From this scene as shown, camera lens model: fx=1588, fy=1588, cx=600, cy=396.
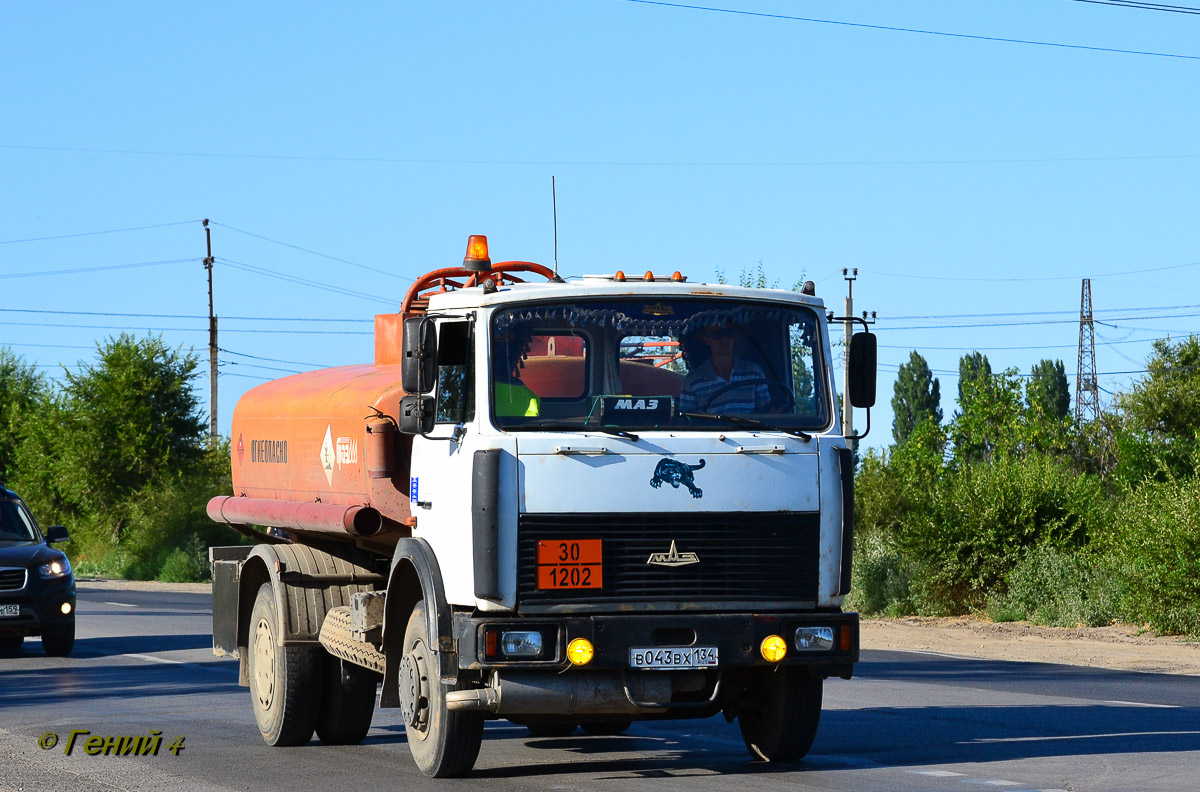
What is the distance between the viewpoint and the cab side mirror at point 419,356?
8.96m

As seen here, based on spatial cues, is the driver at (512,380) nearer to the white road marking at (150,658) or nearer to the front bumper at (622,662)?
the front bumper at (622,662)

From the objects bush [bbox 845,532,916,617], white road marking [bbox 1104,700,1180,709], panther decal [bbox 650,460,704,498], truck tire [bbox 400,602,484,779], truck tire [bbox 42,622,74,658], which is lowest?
bush [bbox 845,532,916,617]

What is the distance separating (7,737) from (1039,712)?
7.93 metres

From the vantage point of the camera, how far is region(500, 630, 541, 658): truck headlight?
8.35 m

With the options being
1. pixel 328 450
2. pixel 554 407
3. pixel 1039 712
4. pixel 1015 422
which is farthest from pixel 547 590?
pixel 1015 422

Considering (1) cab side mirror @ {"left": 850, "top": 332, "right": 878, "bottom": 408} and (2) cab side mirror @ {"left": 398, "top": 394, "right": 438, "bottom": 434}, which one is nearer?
(2) cab side mirror @ {"left": 398, "top": 394, "right": 438, "bottom": 434}

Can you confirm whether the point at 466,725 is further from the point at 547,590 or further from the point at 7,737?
the point at 7,737

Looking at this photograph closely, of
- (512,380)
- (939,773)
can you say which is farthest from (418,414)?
(939,773)

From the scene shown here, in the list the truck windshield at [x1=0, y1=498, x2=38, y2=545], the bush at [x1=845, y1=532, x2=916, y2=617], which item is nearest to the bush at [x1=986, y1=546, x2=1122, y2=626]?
the bush at [x1=845, y1=532, x2=916, y2=617]

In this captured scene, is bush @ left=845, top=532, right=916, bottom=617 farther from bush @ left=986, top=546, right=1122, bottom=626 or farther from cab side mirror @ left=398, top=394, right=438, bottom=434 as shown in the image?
cab side mirror @ left=398, top=394, right=438, bottom=434

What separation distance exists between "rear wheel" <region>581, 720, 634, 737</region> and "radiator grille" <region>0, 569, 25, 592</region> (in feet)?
30.2

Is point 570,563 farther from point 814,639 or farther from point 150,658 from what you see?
point 150,658

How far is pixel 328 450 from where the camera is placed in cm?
1066

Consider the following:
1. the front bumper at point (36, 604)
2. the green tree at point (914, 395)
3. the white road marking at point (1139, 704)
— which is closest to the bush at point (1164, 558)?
the white road marking at point (1139, 704)
